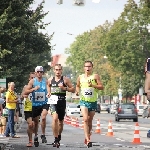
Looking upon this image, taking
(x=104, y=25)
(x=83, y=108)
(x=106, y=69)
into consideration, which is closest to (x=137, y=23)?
(x=106, y=69)

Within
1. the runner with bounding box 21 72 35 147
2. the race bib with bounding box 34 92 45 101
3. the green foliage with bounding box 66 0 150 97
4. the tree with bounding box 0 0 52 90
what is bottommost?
the runner with bounding box 21 72 35 147

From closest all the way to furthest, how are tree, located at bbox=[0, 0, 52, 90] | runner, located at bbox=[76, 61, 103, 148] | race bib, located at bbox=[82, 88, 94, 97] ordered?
runner, located at bbox=[76, 61, 103, 148], race bib, located at bbox=[82, 88, 94, 97], tree, located at bbox=[0, 0, 52, 90]

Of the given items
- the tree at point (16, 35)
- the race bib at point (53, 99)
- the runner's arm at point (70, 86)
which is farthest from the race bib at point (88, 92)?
the tree at point (16, 35)

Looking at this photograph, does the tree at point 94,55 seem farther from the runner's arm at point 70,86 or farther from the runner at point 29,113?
the runner's arm at point 70,86

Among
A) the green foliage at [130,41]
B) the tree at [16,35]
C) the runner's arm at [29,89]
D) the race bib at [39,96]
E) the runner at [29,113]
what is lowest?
the runner at [29,113]

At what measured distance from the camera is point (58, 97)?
61.5 feet

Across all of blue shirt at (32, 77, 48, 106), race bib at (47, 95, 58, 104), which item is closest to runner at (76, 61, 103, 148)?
race bib at (47, 95, 58, 104)

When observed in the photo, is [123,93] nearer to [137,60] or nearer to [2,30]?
[137,60]

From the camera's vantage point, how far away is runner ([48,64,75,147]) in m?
18.7

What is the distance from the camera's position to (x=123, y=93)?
120 meters

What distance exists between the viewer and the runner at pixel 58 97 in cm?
1869

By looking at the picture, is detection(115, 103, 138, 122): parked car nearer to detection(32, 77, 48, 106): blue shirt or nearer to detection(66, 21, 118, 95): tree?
detection(32, 77, 48, 106): blue shirt

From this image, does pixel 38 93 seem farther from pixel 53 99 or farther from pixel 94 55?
pixel 94 55

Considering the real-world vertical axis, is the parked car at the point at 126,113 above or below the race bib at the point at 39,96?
above
